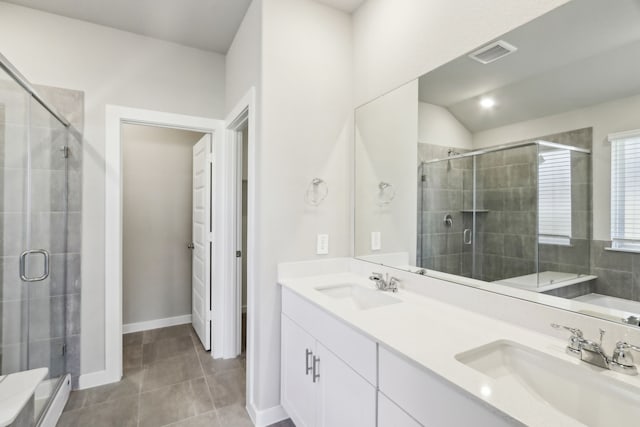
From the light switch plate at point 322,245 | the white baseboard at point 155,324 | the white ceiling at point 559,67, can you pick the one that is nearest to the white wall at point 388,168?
the light switch plate at point 322,245

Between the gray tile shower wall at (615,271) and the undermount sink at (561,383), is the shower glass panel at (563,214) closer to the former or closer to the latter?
the gray tile shower wall at (615,271)

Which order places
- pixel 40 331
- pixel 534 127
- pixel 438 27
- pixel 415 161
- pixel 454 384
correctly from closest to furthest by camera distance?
pixel 454 384
pixel 534 127
pixel 438 27
pixel 415 161
pixel 40 331

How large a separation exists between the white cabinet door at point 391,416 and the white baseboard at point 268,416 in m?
1.08

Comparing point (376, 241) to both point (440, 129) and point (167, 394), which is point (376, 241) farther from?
point (167, 394)

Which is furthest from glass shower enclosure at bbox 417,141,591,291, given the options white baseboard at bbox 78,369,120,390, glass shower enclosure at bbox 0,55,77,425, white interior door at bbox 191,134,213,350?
white baseboard at bbox 78,369,120,390

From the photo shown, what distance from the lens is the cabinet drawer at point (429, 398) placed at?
A: 2.43ft

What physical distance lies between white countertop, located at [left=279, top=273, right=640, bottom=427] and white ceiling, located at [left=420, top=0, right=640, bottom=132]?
0.83 metres

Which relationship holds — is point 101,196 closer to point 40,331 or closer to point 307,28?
point 40,331

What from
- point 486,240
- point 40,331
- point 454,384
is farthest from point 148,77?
point 454,384

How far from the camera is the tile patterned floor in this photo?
76.2 inches

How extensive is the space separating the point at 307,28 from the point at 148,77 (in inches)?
56.3

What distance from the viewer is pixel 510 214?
1.30 meters

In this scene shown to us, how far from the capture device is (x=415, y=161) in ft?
5.66

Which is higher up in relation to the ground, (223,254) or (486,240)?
(486,240)
